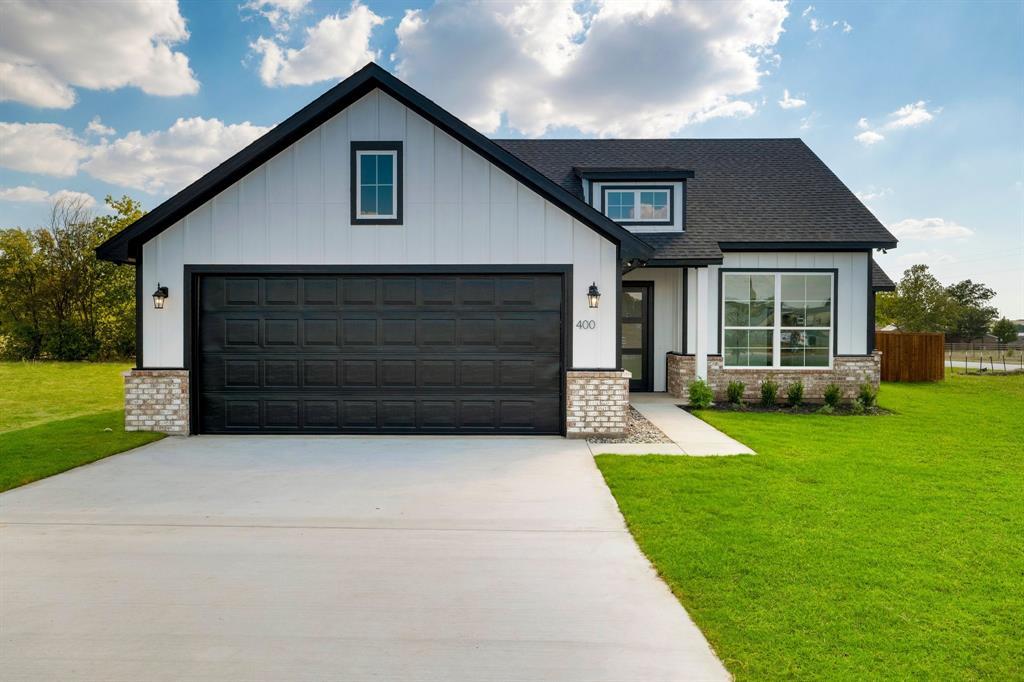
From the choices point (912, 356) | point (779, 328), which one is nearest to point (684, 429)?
point (779, 328)

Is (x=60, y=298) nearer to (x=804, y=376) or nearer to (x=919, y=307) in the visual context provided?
(x=804, y=376)

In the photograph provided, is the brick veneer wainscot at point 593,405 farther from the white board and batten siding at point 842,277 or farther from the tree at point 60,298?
the tree at point 60,298

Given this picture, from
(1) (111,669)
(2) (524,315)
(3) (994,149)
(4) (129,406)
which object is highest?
(3) (994,149)

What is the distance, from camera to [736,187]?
47.9 feet

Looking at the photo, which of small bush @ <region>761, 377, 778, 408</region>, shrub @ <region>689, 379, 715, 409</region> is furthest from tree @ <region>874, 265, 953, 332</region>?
shrub @ <region>689, 379, 715, 409</region>

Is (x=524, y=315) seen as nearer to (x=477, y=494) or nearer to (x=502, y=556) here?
(x=477, y=494)

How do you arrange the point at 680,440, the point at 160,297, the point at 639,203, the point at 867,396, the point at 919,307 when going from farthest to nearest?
the point at 919,307, the point at 639,203, the point at 867,396, the point at 160,297, the point at 680,440

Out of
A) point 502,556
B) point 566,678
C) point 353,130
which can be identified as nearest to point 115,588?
point 502,556

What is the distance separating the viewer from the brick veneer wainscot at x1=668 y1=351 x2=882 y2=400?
41.4 ft

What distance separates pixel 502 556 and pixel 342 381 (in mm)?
5538

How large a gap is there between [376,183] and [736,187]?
389 inches

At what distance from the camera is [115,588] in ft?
12.3

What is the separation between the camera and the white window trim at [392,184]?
8.95 meters

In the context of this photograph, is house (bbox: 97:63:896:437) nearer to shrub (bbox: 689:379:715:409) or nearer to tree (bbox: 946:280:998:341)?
shrub (bbox: 689:379:715:409)
